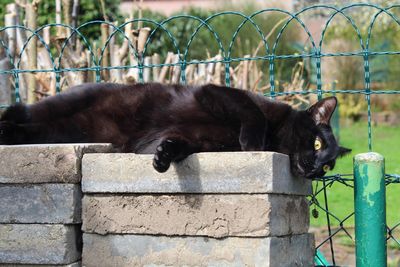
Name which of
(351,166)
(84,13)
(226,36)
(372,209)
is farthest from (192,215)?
(226,36)

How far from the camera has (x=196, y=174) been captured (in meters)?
2.60

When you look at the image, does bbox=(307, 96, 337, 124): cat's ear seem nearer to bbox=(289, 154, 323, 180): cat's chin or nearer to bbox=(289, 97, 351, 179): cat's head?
bbox=(289, 97, 351, 179): cat's head

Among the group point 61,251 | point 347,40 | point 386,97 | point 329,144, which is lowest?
point 61,251

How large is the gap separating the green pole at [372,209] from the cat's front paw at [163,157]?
858 millimetres

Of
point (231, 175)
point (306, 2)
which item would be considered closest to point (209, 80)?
point (231, 175)

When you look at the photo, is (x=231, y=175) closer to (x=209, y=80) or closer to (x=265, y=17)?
(x=209, y=80)

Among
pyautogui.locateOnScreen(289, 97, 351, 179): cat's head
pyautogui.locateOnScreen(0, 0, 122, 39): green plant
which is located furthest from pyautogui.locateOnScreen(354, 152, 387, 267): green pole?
pyautogui.locateOnScreen(0, 0, 122, 39): green plant

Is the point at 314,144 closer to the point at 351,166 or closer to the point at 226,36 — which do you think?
the point at 351,166

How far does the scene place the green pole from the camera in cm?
289

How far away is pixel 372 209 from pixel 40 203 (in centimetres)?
138

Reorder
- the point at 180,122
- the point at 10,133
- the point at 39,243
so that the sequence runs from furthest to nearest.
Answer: the point at 10,133 < the point at 180,122 < the point at 39,243

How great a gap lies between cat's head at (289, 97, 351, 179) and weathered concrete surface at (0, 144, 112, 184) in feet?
2.90

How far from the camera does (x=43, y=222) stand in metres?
2.76

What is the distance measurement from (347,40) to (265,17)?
1888 mm
